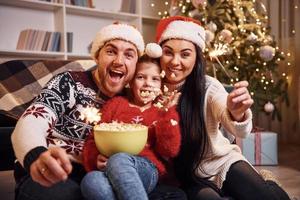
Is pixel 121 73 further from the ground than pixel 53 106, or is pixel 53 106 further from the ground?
pixel 121 73

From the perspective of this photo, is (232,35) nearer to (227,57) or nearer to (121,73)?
(227,57)

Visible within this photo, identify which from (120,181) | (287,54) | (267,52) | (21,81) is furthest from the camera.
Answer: (287,54)

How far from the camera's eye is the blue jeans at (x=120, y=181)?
3.17ft

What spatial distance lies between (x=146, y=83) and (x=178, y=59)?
0.14 m

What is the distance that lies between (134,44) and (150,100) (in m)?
0.22

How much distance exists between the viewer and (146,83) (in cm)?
130

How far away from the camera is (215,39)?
3178mm

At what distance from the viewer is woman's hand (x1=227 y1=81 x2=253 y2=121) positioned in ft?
3.41

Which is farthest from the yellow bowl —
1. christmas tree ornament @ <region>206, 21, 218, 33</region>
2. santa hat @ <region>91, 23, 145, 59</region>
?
christmas tree ornament @ <region>206, 21, 218, 33</region>

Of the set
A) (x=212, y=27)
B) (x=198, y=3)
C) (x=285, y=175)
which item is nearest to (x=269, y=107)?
(x=285, y=175)

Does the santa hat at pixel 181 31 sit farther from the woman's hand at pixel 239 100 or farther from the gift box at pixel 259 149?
the gift box at pixel 259 149

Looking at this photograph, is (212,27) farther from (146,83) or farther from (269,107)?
(146,83)

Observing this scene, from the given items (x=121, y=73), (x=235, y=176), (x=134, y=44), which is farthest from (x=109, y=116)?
(x=235, y=176)

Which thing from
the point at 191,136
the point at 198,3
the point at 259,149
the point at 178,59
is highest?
the point at 198,3
